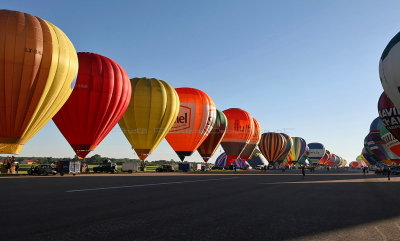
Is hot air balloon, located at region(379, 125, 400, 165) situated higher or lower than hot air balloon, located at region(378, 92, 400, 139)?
lower

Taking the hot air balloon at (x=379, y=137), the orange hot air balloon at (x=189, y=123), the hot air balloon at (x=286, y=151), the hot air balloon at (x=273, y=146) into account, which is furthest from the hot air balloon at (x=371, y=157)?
the orange hot air balloon at (x=189, y=123)

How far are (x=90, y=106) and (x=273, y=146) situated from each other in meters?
68.8

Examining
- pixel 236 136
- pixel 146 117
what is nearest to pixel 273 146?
pixel 236 136

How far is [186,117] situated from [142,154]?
11268 mm

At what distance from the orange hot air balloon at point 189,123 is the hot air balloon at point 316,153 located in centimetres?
10783

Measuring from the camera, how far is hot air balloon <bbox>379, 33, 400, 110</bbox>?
3466 cm

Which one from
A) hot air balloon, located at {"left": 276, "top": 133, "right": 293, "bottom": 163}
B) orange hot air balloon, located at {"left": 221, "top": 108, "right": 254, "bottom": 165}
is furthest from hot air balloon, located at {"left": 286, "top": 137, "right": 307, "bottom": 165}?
orange hot air balloon, located at {"left": 221, "top": 108, "right": 254, "bottom": 165}

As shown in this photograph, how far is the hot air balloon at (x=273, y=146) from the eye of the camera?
94438 mm

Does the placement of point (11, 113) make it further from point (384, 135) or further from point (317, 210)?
point (384, 135)

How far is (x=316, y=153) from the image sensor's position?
14975 centimetres

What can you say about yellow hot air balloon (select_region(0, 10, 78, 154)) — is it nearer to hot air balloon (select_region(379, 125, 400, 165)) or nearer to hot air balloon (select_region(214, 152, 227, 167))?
hot air balloon (select_region(379, 125, 400, 165))

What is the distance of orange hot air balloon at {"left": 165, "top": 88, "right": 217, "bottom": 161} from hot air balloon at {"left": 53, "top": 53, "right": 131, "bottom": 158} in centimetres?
1708

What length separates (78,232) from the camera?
6527mm

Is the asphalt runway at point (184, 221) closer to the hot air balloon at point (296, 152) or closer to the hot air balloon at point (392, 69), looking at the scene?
the hot air balloon at point (392, 69)
